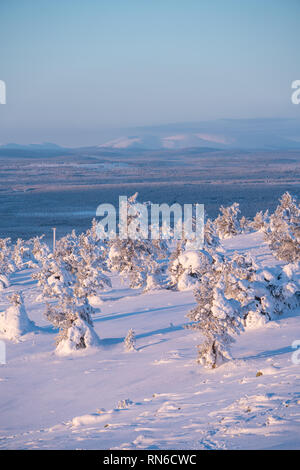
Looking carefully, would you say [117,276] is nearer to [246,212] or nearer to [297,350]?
[297,350]

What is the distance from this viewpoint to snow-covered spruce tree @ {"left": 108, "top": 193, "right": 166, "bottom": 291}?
23.0m

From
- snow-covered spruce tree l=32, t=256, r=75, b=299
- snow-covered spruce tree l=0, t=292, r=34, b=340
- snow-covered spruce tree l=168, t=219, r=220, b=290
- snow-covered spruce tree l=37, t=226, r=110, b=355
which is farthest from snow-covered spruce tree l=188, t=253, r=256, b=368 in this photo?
snow-covered spruce tree l=32, t=256, r=75, b=299

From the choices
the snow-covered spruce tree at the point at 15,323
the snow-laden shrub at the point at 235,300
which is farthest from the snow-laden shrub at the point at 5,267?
the snow-laden shrub at the point at 235,300

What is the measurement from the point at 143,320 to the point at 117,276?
30.5ft

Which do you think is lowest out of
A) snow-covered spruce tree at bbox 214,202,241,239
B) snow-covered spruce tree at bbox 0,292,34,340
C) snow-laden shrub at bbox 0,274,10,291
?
snow-laden shrub at bbox 0,274,10,291

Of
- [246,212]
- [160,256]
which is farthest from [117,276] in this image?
[246,212]

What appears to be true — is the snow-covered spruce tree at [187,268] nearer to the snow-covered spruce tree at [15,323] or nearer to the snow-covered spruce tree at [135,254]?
the snow-covered spruce tree at [135,254]

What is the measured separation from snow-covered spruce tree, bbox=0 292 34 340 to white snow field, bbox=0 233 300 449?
320mm

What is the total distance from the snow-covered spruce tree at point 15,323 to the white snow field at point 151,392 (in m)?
0.32

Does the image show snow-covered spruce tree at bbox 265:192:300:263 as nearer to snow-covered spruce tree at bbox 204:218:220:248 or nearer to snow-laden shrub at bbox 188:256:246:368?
snow-covered spruce tree at bbox 204:218:220:248

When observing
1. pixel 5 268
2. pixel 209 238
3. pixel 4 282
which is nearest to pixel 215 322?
pixel 209 238

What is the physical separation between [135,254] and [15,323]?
9576mm

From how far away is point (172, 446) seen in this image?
23.8 ft
